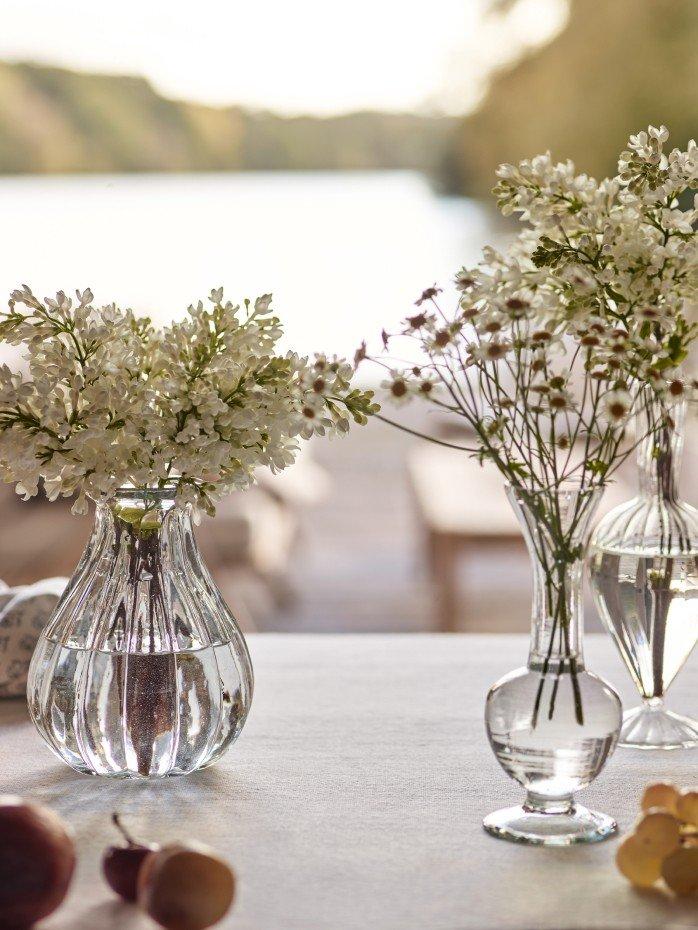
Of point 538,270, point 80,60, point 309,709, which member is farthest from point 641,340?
point 80,60

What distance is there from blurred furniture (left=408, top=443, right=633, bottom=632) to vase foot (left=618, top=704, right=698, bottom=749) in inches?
73.2

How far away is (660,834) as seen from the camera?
67 centimetres

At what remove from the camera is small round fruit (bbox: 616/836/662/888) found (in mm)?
676

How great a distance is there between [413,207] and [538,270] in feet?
22.8

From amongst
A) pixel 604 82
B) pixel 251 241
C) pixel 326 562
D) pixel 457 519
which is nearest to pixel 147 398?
pixel 457 519

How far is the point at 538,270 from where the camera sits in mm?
881

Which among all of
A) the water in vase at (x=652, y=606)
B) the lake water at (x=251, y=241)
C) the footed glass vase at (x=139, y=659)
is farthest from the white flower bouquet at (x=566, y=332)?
the lake water at (x=251, y=241)

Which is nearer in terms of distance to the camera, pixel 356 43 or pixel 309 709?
pixel 309 709

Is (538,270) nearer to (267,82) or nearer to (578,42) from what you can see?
(267,82)

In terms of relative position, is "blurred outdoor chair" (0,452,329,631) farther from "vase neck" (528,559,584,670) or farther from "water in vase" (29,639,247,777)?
"vase neck" (528,559,584,670)

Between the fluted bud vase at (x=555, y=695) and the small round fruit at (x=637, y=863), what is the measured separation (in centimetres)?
7

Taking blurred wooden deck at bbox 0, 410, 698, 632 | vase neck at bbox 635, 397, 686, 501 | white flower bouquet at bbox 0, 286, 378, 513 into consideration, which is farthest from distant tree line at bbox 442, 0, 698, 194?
white flower bouquet at bbox 0, 286, 378, 513

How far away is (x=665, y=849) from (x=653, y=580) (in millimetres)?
287

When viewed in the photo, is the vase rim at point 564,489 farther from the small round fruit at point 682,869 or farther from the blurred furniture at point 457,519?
the blurred furniture at point 457,519
